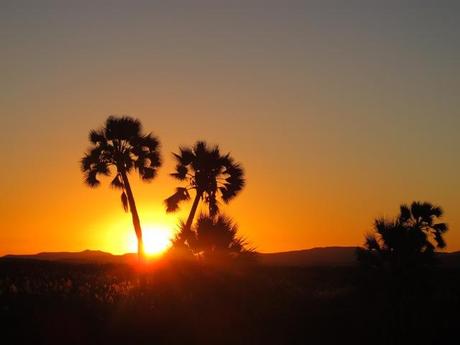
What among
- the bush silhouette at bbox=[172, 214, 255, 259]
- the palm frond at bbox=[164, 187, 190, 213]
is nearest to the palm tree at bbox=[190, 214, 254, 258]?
the bush silhouette at bbox=[172, 214, 255, 259]

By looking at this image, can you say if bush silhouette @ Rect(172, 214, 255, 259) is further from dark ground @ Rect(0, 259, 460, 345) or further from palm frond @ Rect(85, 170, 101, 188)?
palm frond @ Rect(85, 170, 101, 188)

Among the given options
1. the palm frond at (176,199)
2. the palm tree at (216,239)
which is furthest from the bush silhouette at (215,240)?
the palm frond at (176,199)

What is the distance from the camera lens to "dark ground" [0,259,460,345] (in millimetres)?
14898

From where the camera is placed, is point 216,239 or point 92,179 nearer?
point 216,239

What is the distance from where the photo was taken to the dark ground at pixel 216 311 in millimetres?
14898

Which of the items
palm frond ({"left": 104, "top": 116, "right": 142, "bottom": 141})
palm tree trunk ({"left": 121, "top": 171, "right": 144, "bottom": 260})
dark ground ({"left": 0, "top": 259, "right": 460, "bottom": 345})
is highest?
palm frond ({"left": 104, "top": 116, "right": 142, "bottom": 141})

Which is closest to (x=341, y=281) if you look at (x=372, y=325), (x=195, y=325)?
(x=372, y=325)

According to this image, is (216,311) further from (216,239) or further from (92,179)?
(92,179)

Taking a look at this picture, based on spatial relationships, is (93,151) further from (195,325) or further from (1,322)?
(1,322)

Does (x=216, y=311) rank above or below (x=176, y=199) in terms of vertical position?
below

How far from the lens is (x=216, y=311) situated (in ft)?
65.6

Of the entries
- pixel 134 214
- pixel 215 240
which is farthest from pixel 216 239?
pixel 134 214

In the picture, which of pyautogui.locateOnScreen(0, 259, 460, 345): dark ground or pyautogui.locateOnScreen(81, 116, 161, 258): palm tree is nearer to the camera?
pyautogui.locateOnScreen(0, 259, 460, 345): dark ground

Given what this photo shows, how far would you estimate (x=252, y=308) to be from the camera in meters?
21.8
